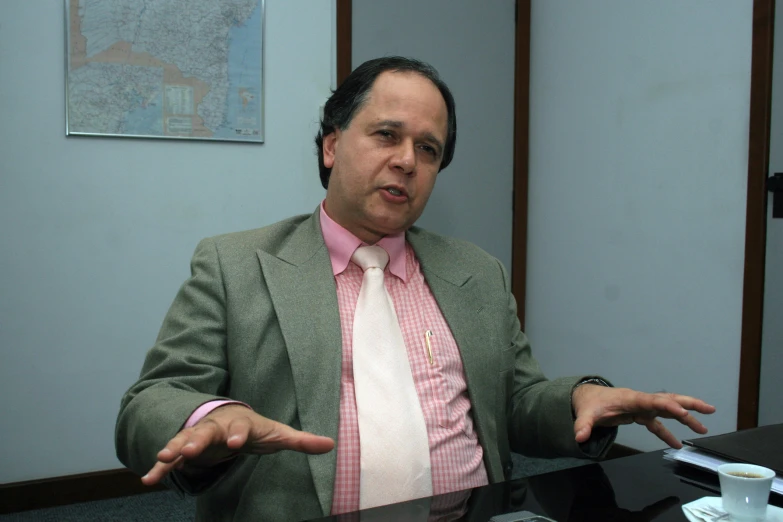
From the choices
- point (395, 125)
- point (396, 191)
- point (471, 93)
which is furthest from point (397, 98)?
point (471, 93)

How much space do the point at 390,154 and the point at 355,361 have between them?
1.37 ft

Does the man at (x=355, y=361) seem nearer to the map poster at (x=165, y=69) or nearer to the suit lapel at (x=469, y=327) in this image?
the suit lapel at (x=469, y=327)

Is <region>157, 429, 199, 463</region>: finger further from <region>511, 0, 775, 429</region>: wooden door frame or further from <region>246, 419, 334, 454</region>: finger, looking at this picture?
<region>511, 0, 775, 429</region>: wooden door frame

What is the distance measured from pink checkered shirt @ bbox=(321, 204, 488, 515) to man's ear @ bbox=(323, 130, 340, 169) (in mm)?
135

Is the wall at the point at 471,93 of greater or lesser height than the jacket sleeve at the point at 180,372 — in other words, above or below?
above

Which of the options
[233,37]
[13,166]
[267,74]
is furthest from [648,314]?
[13,166]

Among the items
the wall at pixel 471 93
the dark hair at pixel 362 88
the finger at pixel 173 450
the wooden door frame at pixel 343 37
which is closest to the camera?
the finger at pixel 173 450

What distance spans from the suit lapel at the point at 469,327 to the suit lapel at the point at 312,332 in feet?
0.77

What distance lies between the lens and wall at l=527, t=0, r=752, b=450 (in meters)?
2.58

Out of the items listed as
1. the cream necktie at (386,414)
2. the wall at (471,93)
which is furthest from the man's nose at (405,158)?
the wall at (471,93)

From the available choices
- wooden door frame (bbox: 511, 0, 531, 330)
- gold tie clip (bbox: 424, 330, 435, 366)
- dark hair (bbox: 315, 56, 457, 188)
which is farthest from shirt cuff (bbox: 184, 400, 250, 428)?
wooden door frame (bbox: 511, 0, 531, 330)

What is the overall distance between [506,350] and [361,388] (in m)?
0.35

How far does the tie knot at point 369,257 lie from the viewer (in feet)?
4.40

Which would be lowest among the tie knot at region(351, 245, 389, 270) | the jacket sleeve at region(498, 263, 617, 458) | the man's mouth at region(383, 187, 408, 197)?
the jacket sleeve at region(498, 263, 617, 458)
